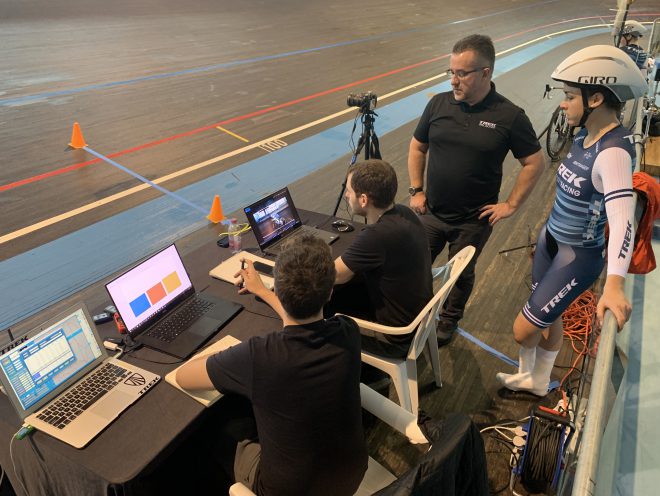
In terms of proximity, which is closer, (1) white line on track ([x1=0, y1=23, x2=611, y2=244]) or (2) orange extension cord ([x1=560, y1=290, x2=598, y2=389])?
(2) orange extension cord ([x1=560, y1=290, x2=598, y2=389])

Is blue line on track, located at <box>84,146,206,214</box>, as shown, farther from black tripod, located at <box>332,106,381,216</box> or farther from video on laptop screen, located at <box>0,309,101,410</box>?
video on laptop screen, located at <box>0,309,101,410</box>

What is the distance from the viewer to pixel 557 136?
7.11 m

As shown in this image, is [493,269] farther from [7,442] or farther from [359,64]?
[359,64]

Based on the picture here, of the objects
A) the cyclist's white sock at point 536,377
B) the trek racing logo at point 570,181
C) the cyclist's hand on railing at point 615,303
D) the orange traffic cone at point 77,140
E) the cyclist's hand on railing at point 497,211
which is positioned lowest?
the cyclist's white sock at point 536,377

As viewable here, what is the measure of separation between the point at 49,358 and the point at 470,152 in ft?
8.33

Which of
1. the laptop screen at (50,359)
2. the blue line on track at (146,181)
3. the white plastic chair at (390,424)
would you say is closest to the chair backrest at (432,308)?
the white plastic chair at (390,424)

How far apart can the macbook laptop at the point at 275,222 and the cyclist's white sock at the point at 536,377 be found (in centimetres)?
146

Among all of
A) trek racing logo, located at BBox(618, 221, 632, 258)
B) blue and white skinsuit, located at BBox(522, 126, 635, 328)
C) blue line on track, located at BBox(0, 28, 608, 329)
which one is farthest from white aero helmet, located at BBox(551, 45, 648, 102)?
blue line on track, located at BBox(0, 28, 608, 329)

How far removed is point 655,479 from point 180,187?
17.0 feet

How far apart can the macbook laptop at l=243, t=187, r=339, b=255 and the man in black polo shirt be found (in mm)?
780

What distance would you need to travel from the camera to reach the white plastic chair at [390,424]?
2.02 meters

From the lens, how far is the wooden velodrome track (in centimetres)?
423

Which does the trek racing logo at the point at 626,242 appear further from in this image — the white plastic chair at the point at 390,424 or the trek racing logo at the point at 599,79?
the white plastic chair at the point at 390,424

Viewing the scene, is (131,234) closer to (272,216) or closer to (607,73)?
(272,216)
